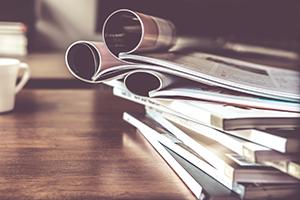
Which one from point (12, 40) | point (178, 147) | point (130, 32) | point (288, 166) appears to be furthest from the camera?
point (12, 40)

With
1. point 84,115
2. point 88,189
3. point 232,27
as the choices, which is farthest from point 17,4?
point 88,189

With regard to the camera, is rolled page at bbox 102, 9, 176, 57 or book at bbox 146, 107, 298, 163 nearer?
book at bbox 146, 107, 298, 163

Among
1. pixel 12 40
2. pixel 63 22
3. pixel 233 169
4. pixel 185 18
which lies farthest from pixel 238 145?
pixel 63 22

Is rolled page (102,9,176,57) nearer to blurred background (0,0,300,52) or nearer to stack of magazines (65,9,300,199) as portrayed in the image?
stack of magazines (65,9,300,199)

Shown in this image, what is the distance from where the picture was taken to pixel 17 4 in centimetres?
162

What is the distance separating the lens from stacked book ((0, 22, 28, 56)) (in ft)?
4.95

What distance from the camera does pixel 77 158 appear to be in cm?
49

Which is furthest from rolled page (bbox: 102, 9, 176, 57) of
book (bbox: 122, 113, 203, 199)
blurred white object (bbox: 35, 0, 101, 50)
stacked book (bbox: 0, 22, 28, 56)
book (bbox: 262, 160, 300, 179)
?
blurred white object (bbox: 35, 0, 101, 50)

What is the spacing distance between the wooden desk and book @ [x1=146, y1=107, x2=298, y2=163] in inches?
1.8

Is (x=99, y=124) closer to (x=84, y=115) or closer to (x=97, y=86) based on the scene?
(x=84, y=115)

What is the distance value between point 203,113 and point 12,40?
3.92ft

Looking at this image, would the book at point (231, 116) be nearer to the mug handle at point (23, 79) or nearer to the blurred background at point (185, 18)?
the mug handle at point (23, 79)

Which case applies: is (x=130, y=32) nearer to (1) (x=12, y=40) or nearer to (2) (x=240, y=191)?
(2) (x=240, y=191)

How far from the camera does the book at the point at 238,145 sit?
1.20ft
